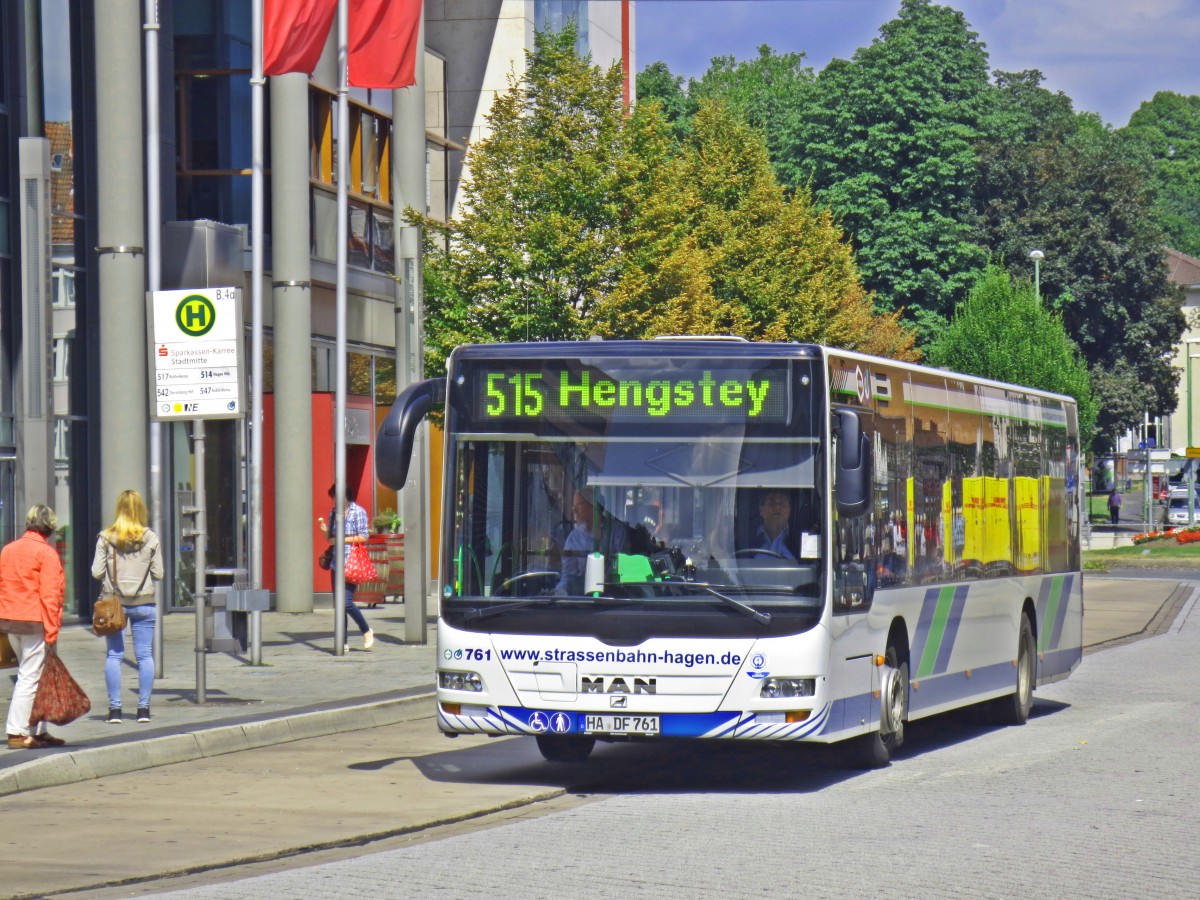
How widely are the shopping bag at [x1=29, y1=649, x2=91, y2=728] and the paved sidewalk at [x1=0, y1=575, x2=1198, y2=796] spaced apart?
21 cm

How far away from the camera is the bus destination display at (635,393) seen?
35.3 feet

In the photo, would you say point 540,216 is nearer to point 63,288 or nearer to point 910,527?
point 63,288

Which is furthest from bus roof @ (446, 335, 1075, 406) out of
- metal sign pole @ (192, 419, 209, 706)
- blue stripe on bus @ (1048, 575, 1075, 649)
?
blue stripe on bus @ (1048, 575, 1075, 649)

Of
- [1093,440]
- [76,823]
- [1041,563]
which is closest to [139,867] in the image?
[76,823]

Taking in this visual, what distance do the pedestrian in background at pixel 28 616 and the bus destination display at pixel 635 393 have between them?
124 inches

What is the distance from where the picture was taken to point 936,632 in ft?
43.0

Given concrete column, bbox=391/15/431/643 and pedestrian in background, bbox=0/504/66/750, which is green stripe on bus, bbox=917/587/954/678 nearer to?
pedestrian in background, bbox=0/504/66/750

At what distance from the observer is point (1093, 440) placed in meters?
70.4

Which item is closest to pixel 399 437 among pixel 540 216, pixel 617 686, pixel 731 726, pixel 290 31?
pixel 617 686

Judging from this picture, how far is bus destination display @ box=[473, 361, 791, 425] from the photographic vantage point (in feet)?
35.3

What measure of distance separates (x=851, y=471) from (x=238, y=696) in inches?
267

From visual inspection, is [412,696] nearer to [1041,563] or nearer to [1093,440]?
[1041,563]

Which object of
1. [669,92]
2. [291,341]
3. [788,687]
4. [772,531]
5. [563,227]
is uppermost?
[669,92]

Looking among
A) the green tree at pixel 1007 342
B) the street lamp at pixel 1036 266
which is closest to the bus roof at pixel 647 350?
the green tree at pixel 1007 342
